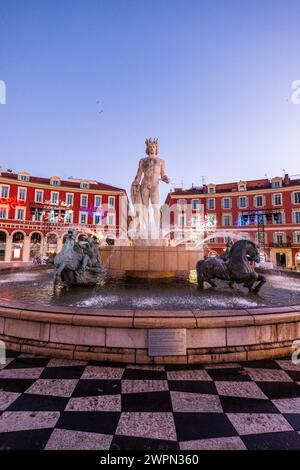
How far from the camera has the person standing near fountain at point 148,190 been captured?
8109 mm

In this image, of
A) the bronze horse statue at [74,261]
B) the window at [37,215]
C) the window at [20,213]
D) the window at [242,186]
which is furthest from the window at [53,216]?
the bronze horse statue at [74,261]

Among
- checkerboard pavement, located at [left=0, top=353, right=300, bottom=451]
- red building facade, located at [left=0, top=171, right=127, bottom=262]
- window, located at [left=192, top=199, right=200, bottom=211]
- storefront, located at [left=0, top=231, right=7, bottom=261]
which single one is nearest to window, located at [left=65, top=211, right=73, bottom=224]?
red building facade, located at [left=0, top=171, right=127, bottom=262]

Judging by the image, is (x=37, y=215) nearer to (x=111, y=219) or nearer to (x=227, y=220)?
(x=111, y=219)

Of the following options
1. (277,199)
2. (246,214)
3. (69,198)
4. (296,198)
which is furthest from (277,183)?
(69,198)

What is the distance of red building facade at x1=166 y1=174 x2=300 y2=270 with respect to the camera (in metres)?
33.6

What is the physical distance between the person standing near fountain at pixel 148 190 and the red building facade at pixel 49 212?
2609 centimetres

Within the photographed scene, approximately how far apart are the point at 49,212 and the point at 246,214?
30.2m

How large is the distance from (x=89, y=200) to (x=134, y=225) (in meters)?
31.7

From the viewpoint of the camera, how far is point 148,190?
8266mm

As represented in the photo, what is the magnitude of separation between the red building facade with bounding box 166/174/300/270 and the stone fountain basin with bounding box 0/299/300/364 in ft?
96.3

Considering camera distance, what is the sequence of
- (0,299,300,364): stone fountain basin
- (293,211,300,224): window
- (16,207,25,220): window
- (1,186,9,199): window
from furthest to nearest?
(16,207,25,220): window < (293,211,300,224): window < (1,186,9,199): window < (0,299,300,364): stone fountain basin

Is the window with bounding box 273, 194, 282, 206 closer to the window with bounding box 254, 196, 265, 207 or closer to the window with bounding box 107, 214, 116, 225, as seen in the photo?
the window with bounding box 254, 196, 265, 207

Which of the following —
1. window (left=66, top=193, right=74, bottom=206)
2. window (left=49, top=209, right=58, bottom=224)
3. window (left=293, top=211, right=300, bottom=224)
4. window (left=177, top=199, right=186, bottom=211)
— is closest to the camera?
window (left=293, top=211, right=300, bottom=224)
